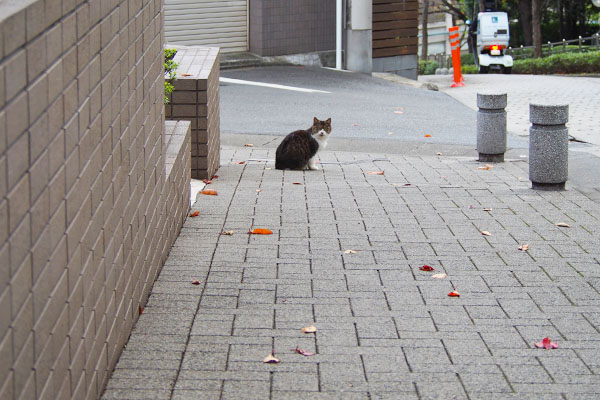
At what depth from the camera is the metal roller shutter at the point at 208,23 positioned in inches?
832

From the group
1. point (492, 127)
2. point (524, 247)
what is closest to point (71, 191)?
point (524, 247)

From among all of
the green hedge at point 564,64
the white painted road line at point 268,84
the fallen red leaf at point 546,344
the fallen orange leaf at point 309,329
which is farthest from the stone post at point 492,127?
the green hedge at point 564,64

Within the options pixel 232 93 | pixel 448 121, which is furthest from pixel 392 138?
A: pixel 232 93

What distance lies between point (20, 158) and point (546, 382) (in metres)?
2.60

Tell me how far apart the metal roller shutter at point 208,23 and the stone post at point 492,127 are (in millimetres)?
11688

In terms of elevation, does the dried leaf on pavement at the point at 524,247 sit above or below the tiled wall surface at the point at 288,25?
below

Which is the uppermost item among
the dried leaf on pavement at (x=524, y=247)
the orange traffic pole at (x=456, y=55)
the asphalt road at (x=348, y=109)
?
the orange traffic pole at (x=456, y=55)

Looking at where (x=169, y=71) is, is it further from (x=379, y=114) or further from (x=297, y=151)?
(x=379, y=114)

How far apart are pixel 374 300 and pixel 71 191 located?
2.45 meters

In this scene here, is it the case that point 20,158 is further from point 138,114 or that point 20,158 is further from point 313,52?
point 313,52

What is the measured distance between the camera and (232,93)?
1702 centimetres

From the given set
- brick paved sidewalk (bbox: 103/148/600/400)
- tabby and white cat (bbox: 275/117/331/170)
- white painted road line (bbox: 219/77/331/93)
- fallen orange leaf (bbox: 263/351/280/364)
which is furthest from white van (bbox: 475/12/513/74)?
fallen orange leaf (bbox: 263/351/280/364)

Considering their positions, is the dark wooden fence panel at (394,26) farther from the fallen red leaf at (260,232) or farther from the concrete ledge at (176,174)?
the fallen red leaf at (260,232)

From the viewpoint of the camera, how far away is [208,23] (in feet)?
70.6
